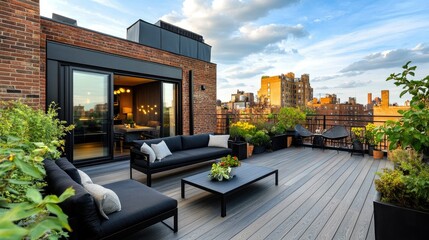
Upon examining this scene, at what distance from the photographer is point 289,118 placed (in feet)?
24.4

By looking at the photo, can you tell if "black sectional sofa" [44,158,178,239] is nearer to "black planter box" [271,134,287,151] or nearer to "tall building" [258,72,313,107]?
"black planter box" [271,134,287,151]

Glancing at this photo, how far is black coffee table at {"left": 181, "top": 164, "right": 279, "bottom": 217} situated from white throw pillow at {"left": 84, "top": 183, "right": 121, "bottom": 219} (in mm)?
1160

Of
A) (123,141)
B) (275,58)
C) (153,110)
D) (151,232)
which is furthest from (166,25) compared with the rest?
(151,232)

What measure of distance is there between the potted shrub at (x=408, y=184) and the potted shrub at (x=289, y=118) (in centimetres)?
552

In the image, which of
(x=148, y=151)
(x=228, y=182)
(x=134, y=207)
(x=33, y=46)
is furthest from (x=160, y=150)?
(x=33, y=46)

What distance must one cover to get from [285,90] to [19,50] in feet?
119

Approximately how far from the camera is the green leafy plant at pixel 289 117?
7387mm

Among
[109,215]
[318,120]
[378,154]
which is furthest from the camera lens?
[318,120]

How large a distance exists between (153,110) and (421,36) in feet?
26.8

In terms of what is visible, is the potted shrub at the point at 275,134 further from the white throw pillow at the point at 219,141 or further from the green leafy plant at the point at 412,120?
the green leafy plant at the point at 412,120

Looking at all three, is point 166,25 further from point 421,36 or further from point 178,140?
point 421,36

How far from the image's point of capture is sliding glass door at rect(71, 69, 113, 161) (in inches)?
190

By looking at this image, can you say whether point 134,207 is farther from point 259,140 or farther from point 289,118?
point 289,118

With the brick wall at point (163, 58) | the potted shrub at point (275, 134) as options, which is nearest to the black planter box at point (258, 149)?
the potted shrub at point (275, 134)
